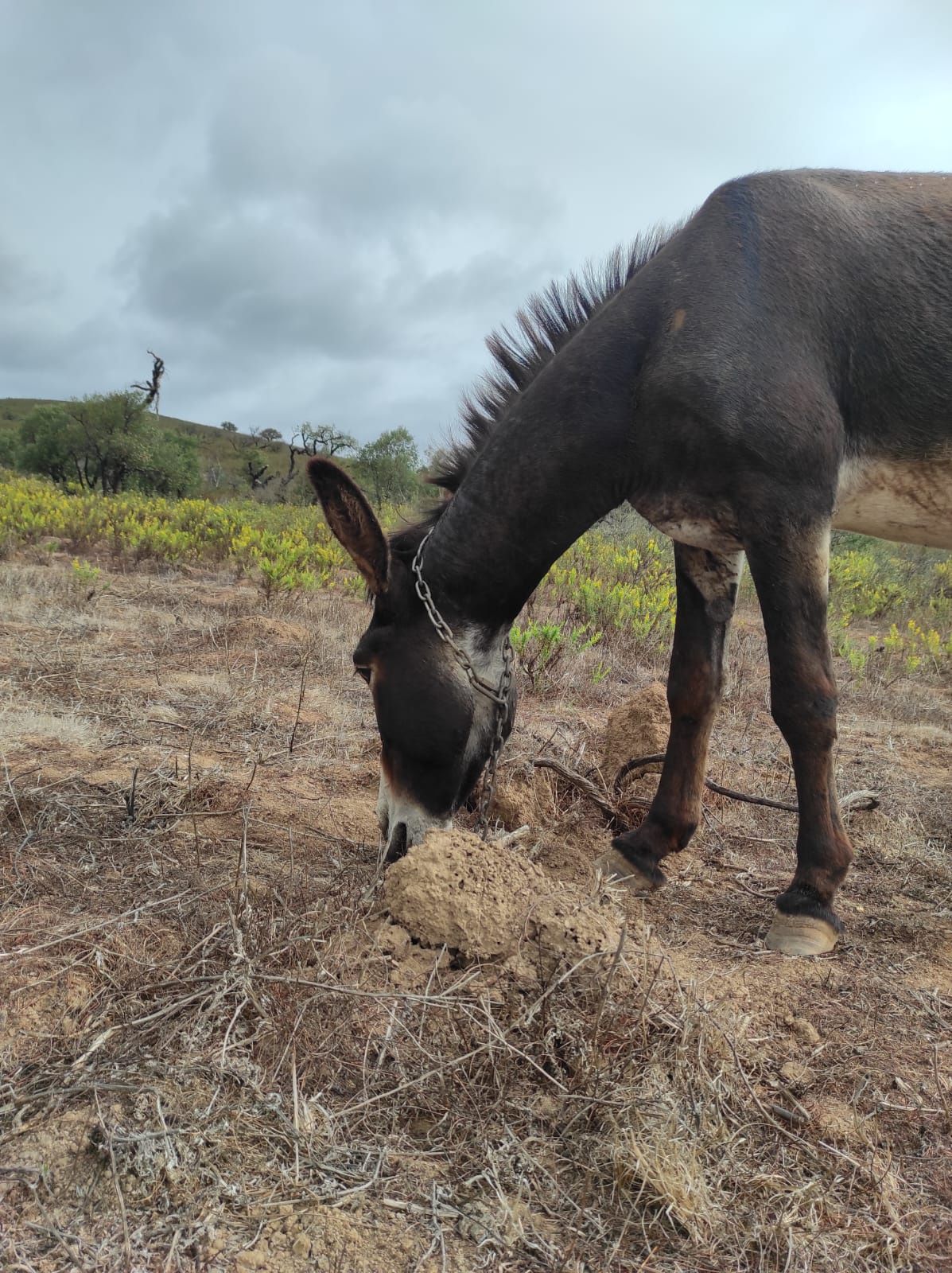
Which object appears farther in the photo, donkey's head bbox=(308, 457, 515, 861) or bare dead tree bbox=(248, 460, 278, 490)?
bare dead tree bbox=(248, 460, 278, 490)

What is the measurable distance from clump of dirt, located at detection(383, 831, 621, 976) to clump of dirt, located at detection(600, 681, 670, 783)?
1716 millimetres

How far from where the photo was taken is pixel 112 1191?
1.27 meters

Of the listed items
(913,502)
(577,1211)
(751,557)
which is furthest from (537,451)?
(577,1211)

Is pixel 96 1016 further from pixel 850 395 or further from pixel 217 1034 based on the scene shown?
pixel 850 395

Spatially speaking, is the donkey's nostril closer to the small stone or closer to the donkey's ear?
the donkey's ear

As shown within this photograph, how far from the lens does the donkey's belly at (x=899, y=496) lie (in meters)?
2.67

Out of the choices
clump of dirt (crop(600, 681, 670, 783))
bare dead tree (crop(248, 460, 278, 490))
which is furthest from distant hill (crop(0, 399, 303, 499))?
clump of dirt (crop(600, 681, 670, 783))

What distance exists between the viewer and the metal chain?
9.14 feet

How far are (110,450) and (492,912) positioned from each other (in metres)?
28.8

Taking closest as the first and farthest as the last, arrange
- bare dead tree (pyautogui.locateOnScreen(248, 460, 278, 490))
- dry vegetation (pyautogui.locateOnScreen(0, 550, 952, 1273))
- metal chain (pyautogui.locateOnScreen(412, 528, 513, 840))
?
dry vegetation (pyautogui.locateOnScreen(0, 550, 952, 1273)) → metal chain (pyautogui.locateOnScreen(412, 528, 513, 840)) → bare dead tree (pyautogui.locateOnScreen(248, 460, 278, 490))

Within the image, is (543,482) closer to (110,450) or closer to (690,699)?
(690,699)

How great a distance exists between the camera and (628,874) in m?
3.00

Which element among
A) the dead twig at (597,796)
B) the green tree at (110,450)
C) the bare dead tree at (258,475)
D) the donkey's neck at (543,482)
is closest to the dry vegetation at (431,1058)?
the dead twig at (597,796)

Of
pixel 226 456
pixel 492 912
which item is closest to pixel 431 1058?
pixel 492 912
